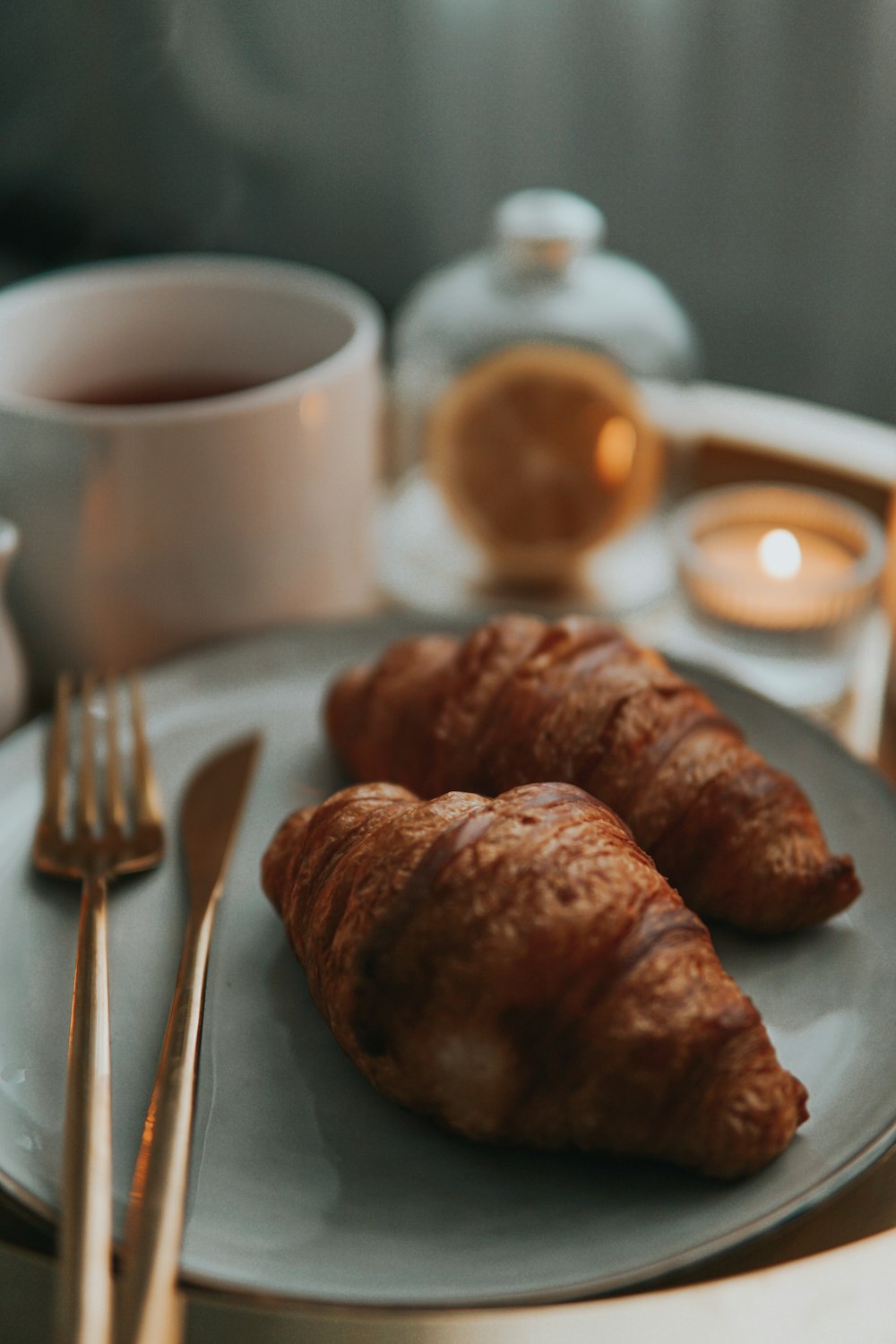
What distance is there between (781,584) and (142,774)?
0.51 m

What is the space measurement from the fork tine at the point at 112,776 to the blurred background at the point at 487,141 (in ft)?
2.27

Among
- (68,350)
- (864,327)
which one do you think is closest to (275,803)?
(68,350)

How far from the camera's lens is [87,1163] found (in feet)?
1.78

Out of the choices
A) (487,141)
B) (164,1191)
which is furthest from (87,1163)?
(487,141)

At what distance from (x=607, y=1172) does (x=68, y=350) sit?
0.80 m

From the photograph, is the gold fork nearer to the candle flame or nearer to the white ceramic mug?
the white ceramic mug

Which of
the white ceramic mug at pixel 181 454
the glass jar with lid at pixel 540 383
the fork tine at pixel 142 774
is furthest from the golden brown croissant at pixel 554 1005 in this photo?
the glass jar with lid at pixel 540 383

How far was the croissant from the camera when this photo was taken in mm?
722

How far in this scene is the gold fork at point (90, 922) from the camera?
1.62ft

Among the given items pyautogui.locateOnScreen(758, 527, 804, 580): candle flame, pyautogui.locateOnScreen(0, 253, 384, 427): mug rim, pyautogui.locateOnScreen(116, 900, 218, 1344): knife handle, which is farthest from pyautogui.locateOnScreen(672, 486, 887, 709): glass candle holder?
pyautogui.locateOnScreen(116, 900, 218, 1344): knife handle

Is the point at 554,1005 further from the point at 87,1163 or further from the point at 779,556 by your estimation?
the point at 779,556

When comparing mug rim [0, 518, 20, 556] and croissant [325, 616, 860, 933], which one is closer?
croissant [325, 616, 860, 933]

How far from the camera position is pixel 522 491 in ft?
3.69

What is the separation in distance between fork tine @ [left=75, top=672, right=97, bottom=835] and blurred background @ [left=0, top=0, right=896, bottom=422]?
72 centimetres
